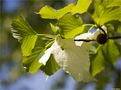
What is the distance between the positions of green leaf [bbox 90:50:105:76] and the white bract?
0.19 meters

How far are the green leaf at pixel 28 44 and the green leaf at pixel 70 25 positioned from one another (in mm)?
74

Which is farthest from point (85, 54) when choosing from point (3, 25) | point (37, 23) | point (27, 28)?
point (3, 25)

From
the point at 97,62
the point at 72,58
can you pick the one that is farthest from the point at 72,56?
the point at 97,62

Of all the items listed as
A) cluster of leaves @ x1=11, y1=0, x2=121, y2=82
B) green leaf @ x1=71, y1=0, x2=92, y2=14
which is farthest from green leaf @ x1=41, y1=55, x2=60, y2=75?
green leaf @ x1=71, y1=0, x2=92, y2=14

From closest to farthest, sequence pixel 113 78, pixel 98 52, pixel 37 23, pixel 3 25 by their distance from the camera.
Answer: pixel 98 52 < pixel 113 78 < pixel 37 23 < pixel 3 25

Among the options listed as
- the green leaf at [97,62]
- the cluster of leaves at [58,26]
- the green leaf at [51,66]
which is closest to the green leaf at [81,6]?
the cluster of leaves at [58,26]

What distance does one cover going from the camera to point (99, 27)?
78cm

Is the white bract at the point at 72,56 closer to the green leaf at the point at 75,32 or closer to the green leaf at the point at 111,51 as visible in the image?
the green leaf at the point at 75,32

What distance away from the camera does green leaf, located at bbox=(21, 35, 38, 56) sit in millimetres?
797

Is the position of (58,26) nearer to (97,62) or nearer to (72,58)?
(72,58)

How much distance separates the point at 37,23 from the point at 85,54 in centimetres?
283

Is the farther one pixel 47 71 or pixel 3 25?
pixel 3 25

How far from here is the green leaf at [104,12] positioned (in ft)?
2.48

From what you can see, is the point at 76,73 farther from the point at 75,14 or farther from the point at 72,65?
the point at 75,14
